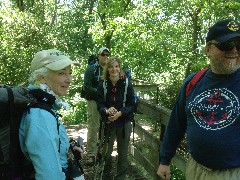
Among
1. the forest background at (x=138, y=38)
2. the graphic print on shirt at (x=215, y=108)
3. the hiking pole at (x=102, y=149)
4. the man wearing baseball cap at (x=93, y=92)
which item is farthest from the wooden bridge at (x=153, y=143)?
the forest background at (x=138, y=38)

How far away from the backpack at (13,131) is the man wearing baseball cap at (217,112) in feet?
3.87

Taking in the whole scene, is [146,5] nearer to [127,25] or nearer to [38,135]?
[127,25]

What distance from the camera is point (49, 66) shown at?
2270mm

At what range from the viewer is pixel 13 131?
1.91 meters

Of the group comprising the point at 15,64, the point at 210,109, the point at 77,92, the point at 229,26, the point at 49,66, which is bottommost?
the point at 77,92

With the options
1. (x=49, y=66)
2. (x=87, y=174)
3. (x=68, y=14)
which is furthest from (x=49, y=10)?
(x=49, y=66)

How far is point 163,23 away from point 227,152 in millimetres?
10535

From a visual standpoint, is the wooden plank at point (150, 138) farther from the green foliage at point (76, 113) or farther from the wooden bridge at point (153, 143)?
the green foliage at point (76, 113)

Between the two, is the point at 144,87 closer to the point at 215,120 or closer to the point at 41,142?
the point at 215,120

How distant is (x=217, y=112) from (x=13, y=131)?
1439 millimetres

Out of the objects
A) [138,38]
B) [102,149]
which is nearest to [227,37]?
[102,149]

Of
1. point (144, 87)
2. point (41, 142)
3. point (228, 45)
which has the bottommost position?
point (144, 87)

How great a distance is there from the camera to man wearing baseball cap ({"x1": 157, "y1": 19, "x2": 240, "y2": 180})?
2.27 m

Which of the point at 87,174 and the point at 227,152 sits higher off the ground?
the point at 227,152
